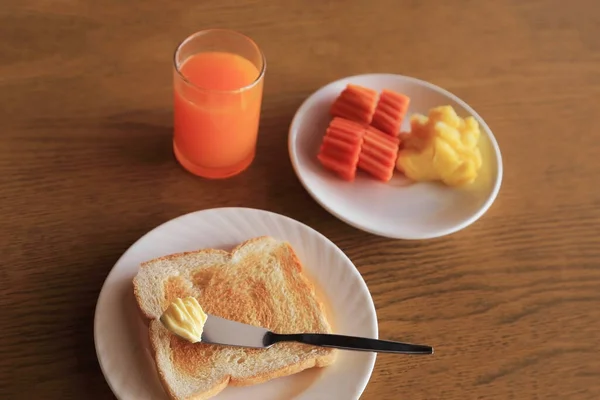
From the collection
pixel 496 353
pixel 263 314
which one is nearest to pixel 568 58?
pixel 496 353

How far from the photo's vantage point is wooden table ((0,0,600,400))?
1.01 meters

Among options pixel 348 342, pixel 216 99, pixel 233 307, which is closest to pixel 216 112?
pixel 216 99

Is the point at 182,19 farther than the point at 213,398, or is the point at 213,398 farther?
the point at 182,19

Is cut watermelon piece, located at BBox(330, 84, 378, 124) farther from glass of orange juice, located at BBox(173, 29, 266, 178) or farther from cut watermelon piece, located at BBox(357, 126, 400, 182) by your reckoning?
glass of orange juice, located at BBox(173, 29, 266, 178)

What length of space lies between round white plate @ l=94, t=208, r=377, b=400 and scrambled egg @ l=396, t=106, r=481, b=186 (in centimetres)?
27

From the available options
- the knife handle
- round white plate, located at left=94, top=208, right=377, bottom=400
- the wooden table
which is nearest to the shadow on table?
the wooden table

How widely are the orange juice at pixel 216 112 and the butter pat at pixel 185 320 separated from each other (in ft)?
1.13

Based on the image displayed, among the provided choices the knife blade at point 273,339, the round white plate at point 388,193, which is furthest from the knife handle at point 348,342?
the round white plate at point 388,193

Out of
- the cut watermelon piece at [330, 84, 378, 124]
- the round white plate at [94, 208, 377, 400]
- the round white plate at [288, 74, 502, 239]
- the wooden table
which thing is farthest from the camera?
the cut watermelon piece at [330, 84, 378, 124]

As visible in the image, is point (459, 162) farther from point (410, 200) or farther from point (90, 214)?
point (90, 214)

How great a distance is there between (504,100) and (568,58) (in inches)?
9.5

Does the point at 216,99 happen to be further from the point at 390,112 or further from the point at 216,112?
the point at 390,112

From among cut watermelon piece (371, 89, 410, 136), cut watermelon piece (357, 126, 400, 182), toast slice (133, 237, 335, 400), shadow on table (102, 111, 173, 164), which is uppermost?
cut watermelon piece (371, 89, 410, 136)

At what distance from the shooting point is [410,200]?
1.20 meters
